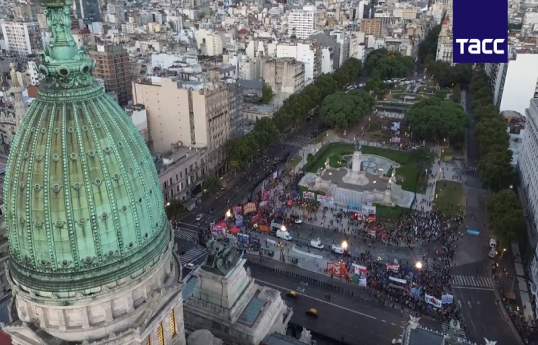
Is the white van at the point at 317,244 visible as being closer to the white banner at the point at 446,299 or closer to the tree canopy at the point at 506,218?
the white banner at the point at 446,299

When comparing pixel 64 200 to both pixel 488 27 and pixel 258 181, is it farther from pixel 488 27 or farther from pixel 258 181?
pixel 258 181

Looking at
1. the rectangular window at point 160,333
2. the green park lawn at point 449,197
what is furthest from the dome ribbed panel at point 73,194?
the green park lawn at point 449,197

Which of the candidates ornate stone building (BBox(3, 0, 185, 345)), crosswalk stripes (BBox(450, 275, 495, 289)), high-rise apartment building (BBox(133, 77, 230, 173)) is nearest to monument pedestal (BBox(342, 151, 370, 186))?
high-rise apartment building (BBox(133, 77, 230, 173))

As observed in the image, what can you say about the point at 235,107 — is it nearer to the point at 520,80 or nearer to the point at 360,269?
the point at 360,269

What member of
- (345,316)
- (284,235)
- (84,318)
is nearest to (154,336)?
(84,318)

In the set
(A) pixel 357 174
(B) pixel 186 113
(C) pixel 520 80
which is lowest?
(A) pixel 357 174

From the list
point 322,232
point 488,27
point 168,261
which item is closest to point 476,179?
point 322,232

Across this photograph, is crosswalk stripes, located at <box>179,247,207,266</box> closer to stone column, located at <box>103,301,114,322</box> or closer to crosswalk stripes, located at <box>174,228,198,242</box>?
crosswalk stripes, located at <box>174,228,198,242</box>
